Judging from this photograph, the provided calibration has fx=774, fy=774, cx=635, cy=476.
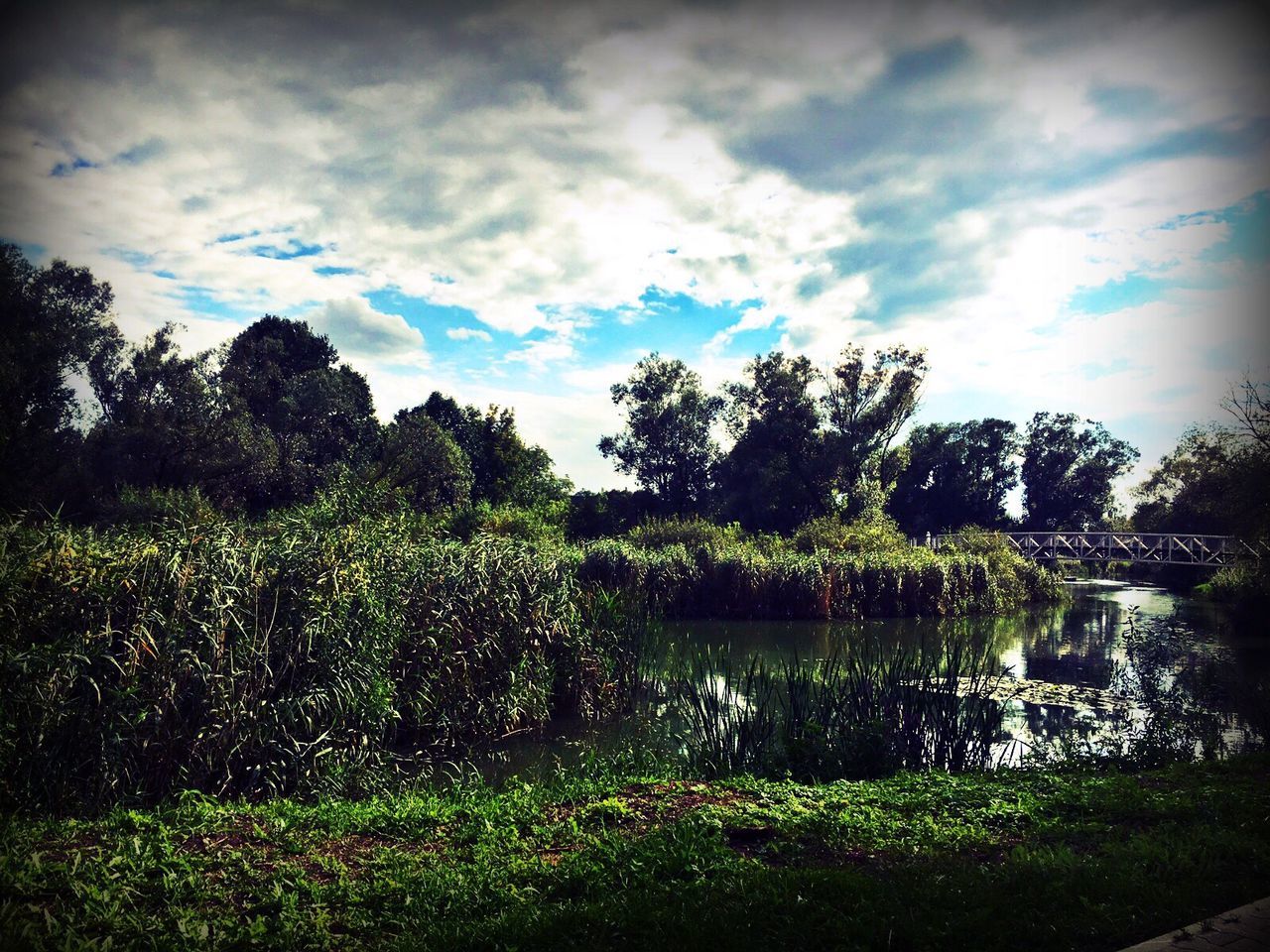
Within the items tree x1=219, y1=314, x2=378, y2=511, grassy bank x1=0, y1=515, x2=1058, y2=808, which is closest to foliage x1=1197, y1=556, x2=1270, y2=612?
grassy bank x1=0, y1=515, x2=1058, y2=808

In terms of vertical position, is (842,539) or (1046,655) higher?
(842,539)

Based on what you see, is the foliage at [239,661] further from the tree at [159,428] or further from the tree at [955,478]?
the tree at [955,478]

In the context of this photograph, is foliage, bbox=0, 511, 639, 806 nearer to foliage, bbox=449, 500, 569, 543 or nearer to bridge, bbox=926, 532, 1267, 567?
foliage, bbox=449, 500, 569, 543

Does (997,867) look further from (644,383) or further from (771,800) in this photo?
(644,383)

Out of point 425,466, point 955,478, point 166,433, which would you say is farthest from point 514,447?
→ point 955,478

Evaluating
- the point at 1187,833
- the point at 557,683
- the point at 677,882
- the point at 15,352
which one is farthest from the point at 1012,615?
the point at 15,352

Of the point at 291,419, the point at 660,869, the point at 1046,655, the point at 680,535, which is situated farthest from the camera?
the point at 291,419

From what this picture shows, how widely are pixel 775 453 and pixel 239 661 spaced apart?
40.2 m

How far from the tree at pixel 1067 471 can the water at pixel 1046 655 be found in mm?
36020

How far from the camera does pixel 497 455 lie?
137 feet

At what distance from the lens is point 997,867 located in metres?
4.49

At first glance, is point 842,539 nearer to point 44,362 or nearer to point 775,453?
point 775,453

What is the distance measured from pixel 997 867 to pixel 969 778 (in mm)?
2309

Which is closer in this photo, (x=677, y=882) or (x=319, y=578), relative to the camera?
(x=677, y=882)
